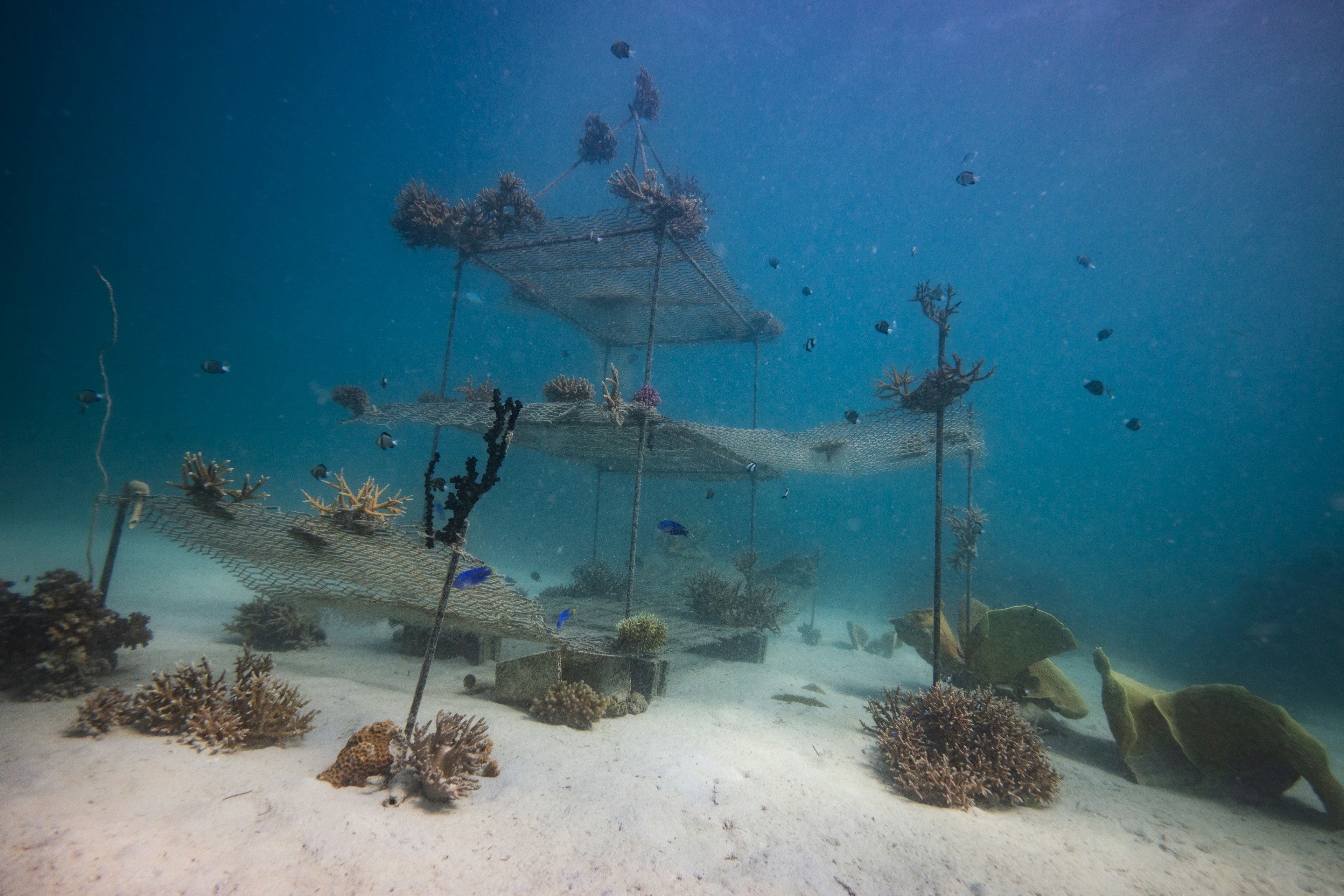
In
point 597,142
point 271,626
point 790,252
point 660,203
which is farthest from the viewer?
point 790,252

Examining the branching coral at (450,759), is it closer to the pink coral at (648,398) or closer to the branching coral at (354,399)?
the pink coral at (648,398)

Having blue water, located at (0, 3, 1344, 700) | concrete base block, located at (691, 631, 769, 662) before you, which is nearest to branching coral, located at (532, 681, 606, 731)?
concrete base block, located at (691, 631, 769, 662)

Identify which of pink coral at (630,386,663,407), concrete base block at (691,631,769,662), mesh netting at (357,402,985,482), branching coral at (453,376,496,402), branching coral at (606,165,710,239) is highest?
branching coral at (606,165,710,239)

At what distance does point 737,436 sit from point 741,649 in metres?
4.89

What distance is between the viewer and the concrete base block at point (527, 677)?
598cm

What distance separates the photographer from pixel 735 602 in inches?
444

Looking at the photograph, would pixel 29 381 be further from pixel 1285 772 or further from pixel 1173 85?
pixel 1173 85

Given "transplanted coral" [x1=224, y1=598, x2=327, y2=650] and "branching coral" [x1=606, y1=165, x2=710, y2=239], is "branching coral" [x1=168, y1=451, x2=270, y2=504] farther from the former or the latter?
"branching coral" [x1=606, y1=165, x2=710, y2=239]

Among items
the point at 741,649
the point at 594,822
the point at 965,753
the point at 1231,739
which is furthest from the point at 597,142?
the point at 1231,739

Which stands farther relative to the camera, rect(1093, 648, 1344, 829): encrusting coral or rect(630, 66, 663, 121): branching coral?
rect(630, 66, 663, 121): branching coral

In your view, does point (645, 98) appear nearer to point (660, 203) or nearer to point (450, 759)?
point (660, 203)

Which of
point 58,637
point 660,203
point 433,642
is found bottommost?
point 58,637

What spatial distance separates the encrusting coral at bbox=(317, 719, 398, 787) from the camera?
3.75 metres

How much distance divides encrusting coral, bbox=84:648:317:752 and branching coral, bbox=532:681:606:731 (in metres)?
2.36
